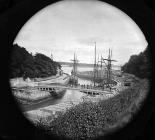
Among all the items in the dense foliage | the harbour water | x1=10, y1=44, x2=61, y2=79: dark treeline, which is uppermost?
x1=10, y1=44, x2=61, y2=79: dark treeline

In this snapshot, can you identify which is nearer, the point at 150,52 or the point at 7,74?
the point at 150,52

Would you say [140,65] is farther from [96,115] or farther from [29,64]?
[29,64]

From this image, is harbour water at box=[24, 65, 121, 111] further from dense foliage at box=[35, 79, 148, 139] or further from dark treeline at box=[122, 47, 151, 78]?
dark treeline at box=[122, 47, 151, 78]

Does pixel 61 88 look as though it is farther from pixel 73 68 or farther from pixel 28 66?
pixel 28 66

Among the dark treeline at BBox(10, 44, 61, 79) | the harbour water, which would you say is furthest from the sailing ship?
the dark treeline at BBox(10, 44, 61, 79)

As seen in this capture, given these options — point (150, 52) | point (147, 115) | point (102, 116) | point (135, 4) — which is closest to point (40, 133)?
point (102, 116)

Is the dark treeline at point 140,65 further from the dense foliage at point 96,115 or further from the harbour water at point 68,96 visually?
the harbour water at point 68,96

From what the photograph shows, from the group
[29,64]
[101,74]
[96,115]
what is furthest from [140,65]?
[29,64]
